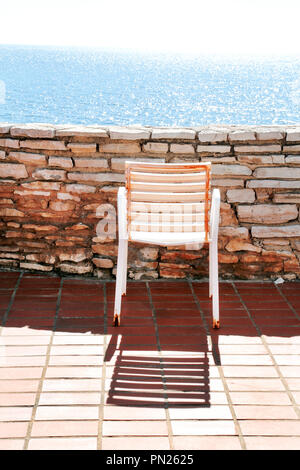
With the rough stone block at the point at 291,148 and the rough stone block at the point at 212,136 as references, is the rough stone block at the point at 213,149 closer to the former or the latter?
the rough stone block at the point at 212,136

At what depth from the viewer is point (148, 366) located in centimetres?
262

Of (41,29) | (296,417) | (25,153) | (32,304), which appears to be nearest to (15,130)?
(25,153)

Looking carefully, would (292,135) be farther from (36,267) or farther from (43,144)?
(36,267)

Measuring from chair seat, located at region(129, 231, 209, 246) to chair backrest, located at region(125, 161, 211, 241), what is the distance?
0.9 inches

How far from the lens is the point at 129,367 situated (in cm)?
261

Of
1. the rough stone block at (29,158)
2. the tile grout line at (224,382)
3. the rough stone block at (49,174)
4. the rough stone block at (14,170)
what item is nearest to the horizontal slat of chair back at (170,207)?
the tile grout line at (224,382)

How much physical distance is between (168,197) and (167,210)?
0.31ft

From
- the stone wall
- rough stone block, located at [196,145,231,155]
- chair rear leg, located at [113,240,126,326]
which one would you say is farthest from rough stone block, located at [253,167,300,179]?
chair rear leg, located at [113,240,126,326]

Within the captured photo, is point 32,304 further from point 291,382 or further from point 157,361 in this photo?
point 291,382

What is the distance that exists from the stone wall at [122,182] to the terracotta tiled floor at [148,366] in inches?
5.6

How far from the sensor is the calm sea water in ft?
128

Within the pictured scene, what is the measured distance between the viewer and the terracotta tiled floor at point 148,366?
6.91ft

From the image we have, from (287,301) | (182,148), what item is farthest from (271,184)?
(287,301)
